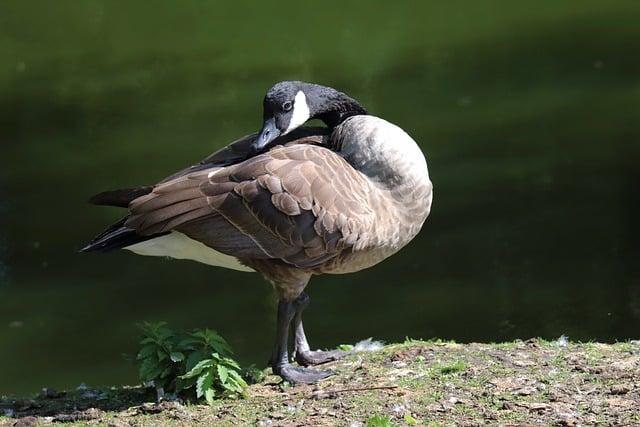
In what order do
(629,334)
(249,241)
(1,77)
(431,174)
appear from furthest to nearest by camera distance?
1. (1,77)
2. (431,174)
3. (629,334)
4. (249,241)

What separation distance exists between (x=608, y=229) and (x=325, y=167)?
17.0 ft

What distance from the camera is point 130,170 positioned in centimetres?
1205

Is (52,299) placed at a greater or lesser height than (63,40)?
lesser

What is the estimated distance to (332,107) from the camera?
6.46 m

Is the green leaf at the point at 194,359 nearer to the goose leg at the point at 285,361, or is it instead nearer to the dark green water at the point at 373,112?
the goose leg at the point at 285,361

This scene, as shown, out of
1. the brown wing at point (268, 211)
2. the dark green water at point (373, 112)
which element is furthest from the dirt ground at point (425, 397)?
the dark green water at point (373, 112)

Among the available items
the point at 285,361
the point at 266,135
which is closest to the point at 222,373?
the point at 285,361

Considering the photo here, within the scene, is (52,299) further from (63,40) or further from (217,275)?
(63,40)

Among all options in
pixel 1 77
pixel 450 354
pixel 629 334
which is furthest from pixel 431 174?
pixel 1 77

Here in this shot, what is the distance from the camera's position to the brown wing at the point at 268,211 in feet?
18.3

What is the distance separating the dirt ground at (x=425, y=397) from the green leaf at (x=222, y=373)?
153mm

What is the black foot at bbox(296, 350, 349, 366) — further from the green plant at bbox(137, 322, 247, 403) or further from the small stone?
the small stone

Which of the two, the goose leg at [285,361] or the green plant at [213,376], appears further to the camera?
the goose leg at [285,361]

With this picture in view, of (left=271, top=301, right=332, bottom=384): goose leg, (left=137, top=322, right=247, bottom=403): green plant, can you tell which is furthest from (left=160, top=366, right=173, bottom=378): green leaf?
(left=271, top=301, right=332, bottom=384): goose leg
